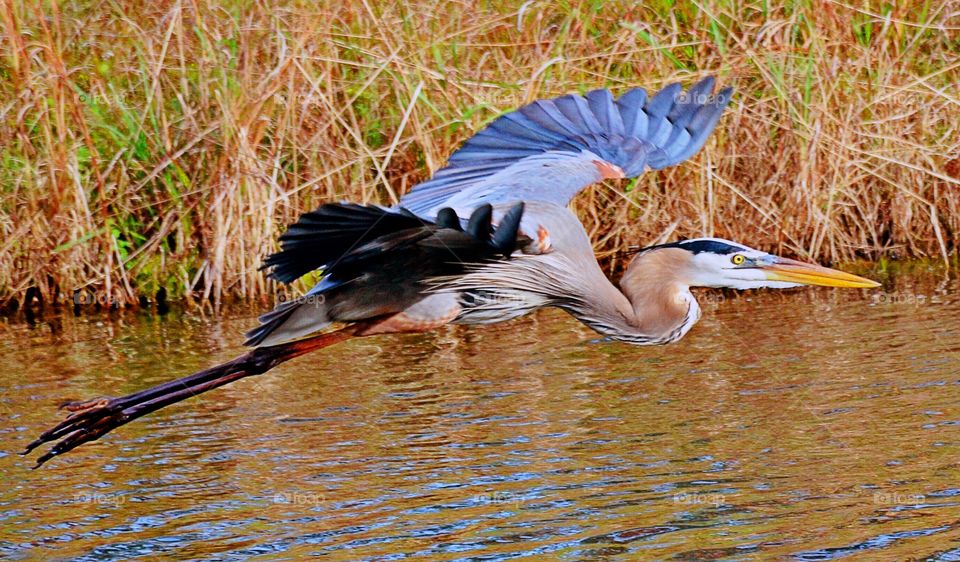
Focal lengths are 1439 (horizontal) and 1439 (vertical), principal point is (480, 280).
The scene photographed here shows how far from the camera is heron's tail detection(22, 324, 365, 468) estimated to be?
543 cm

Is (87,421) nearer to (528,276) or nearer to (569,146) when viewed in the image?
(528,276)

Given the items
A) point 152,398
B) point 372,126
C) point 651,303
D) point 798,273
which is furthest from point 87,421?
point 372,126

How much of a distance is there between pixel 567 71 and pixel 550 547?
183 inches

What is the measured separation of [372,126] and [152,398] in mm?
3587

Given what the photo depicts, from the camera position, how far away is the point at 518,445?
18.9 ft

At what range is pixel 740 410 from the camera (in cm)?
615

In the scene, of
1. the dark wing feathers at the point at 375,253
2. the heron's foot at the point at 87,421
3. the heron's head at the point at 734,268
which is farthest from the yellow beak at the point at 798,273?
the heron's foot at the point at 87,421

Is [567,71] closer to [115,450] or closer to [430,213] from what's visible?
[430,213]

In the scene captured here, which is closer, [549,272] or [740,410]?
[549,272]

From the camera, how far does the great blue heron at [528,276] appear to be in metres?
5.38

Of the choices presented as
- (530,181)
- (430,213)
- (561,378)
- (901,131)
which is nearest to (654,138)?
(530,181)

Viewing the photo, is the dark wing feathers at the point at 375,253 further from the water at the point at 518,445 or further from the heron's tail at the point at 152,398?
the water at the point at 518,445

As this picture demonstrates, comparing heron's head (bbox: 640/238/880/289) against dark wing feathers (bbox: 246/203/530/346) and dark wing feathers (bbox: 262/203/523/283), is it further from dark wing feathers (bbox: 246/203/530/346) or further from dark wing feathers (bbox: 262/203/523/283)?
dark wing feathers (bbox: 262/203/523/283)

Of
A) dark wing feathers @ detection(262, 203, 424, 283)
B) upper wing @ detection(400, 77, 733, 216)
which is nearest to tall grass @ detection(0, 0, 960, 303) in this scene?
upper wing @ detection(400, 77, 733, 216)
